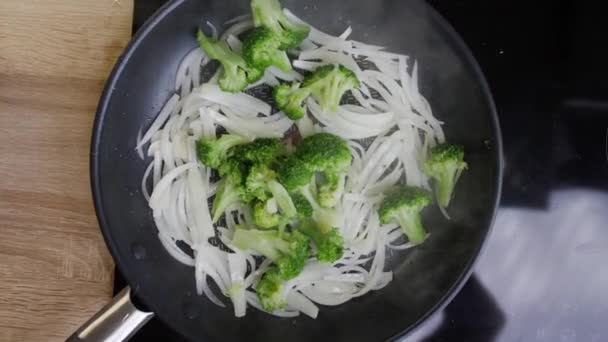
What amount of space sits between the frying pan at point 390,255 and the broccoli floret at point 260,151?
320mm

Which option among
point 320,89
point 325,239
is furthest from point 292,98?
point 325,239

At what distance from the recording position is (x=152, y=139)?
5.68ft

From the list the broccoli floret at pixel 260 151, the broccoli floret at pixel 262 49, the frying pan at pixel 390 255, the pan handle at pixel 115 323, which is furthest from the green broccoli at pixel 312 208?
the pan handle at pixel 115 323

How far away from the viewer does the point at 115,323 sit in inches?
58.5

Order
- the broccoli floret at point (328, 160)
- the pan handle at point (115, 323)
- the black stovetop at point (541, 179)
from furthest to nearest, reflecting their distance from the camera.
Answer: the black stovetop at point (541, 179), the broccoli floret at point (328, 160), the pan handle at point (115, 323)

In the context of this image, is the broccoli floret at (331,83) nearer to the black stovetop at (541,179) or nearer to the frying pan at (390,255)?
the frying pan at (390,255)

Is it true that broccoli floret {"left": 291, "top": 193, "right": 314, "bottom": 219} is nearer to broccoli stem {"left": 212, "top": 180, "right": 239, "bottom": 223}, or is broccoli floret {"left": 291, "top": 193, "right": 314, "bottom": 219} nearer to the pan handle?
broccoli stem {"left": 212, "top": 180, "right": 239, "bottom": 223}

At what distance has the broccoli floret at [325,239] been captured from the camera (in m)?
1.61

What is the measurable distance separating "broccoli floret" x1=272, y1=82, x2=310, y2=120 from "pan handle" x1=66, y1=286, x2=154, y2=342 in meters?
0.64

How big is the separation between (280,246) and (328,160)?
0.28 m

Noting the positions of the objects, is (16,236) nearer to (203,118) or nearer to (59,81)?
(59,81)

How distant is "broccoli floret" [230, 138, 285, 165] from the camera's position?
5.29 ft

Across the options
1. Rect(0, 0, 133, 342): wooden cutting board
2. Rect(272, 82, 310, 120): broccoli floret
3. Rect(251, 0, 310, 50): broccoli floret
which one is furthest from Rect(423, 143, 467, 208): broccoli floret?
Rect(0, 0, 133, 342): wooden cutting board

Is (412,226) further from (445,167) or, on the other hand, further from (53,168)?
(53,168)
